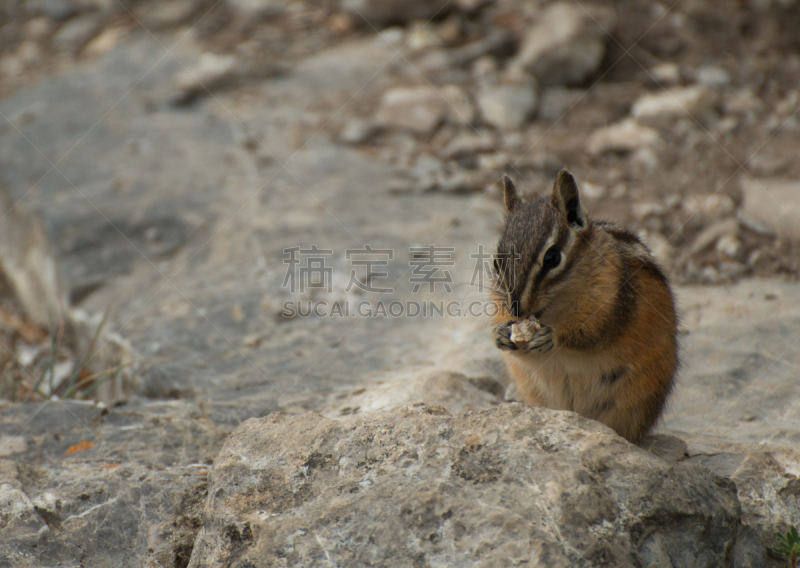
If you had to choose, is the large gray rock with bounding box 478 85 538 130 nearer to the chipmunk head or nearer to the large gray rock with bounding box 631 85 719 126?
the large gray rock with bounding box 631 85 719 126

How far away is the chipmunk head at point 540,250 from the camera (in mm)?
2828

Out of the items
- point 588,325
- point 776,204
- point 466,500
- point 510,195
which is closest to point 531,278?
point 588,325

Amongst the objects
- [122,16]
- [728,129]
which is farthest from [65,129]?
[728,129]

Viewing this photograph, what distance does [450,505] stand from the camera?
221cm

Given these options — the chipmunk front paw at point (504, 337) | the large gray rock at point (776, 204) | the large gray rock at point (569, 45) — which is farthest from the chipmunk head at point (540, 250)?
the large gray rock at point (569, 45)

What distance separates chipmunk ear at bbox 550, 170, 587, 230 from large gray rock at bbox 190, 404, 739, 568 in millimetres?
963

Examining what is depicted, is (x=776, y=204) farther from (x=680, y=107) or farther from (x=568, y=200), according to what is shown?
(x=568, y=200)

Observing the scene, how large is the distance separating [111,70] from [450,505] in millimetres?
7895

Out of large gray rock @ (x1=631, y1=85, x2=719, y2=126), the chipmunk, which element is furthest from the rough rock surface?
the chipmunk

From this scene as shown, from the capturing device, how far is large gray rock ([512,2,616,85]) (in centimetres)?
686

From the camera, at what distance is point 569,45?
687 centimetres

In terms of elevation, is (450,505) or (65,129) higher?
(65,129)

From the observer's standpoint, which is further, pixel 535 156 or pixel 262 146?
pixel 262 146

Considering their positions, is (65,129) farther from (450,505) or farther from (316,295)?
(450,505)
